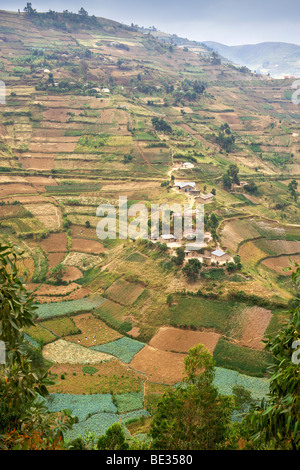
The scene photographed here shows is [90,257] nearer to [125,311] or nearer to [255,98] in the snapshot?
[125,311]

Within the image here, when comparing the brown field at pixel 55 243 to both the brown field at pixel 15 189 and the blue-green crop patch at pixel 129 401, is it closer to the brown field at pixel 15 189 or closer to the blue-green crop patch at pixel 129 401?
the brown field at pixel 15 189

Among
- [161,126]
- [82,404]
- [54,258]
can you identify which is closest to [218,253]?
[54,258]

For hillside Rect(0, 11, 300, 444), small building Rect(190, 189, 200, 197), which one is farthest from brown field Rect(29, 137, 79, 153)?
small building Rect(190, 189, 200, 197)

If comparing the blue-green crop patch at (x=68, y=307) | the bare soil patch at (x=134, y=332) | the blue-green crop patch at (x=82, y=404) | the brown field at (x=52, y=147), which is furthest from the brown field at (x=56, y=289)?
the brown field at (x=52, y=147)

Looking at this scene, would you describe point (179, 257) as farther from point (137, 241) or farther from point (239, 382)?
point (239, 382)

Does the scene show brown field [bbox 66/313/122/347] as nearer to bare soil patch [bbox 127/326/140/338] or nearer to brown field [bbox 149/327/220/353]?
bare soil patch [bbox 127/326/140/338]

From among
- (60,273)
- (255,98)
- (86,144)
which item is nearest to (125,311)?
(60,273)
